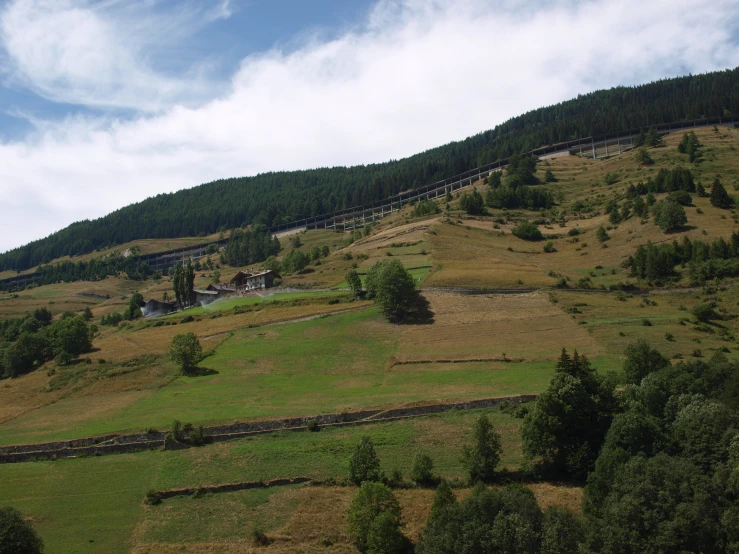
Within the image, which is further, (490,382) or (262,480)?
(490,382)

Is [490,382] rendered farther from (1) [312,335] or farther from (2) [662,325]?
(1) [312,335]

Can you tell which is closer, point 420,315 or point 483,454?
point 483,454

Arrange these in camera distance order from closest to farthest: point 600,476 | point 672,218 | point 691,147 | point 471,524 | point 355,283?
point 471,524, point 600,476, point 355,283, point 672,218, point 691,147

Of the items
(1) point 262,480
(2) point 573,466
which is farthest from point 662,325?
(1) point 262,480

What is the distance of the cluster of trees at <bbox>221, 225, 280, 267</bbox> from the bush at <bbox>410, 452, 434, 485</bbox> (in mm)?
129895

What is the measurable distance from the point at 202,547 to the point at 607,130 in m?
172

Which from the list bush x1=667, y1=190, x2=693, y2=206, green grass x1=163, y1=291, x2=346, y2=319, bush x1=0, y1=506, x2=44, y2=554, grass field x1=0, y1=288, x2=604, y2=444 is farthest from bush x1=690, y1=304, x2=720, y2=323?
bush x1=0, y1=506, x2=44, y2=554

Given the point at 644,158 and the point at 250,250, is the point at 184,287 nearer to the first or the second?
the point at 250,250

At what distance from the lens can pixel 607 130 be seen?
18562 cm

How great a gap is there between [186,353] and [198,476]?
2640 cm

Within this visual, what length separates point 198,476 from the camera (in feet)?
156

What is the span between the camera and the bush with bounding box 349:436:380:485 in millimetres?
44781

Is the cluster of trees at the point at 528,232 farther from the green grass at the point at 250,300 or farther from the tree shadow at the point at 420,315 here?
the tree shadow at the point at 420,315

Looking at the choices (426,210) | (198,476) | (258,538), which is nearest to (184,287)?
(426,210)
